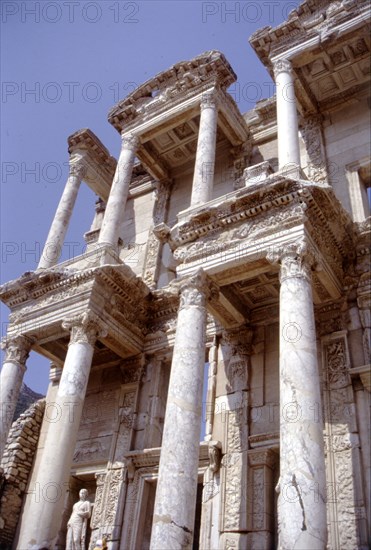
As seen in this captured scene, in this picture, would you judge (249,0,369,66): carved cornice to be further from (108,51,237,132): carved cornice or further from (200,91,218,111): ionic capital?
(200,91,218,111): ionic capital

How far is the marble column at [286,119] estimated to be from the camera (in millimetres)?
12547

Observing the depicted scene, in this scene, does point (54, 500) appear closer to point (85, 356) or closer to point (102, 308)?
point (85, 356)

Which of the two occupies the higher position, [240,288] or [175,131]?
[175,131]

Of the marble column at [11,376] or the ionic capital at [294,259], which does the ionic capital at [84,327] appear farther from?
the ionic capital at [294,259]

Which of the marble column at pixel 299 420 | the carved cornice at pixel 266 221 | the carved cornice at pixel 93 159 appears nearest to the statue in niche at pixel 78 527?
the marble column at pixel 299 420

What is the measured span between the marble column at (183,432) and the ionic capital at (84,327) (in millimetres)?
2791

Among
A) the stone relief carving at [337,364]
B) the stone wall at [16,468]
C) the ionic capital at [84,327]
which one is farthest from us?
the stone wall at [16,468]

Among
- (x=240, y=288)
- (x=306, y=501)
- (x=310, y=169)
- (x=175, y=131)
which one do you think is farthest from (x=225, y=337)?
(x=175, y=131)

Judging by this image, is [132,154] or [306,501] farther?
[132,154]

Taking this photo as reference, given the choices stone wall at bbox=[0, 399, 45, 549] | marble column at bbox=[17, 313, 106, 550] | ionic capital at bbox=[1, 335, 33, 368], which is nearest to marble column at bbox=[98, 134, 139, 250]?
marble column at bbox=[17, 313, 106, 550]

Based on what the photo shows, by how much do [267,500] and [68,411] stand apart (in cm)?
450

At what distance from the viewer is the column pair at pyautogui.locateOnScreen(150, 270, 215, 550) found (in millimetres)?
9180

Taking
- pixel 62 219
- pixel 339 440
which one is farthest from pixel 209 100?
pixel 339 440

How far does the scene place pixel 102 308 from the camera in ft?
46.2
